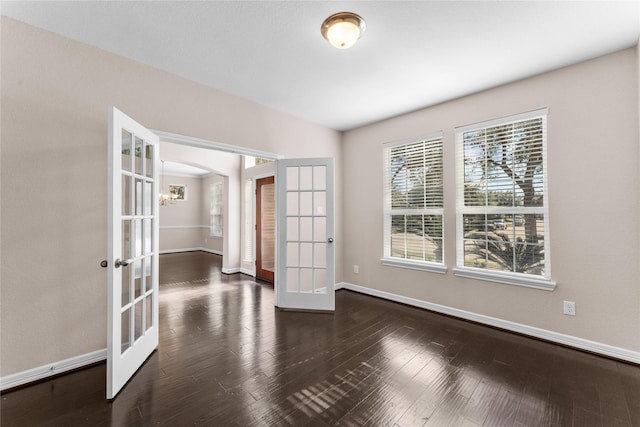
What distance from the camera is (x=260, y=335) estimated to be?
2889 mm

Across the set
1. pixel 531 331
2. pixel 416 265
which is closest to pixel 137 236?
pixel 416 265

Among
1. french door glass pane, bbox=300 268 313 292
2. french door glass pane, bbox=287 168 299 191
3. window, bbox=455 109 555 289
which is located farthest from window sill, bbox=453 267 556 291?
french door glass pane, bbox=287 168 299 191

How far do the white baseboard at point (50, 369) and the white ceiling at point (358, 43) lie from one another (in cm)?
266

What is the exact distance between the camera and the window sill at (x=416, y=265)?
3.51 meters

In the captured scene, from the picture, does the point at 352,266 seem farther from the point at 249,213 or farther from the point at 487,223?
the point at 249,213

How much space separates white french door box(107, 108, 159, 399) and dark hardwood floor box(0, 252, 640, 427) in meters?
0.22

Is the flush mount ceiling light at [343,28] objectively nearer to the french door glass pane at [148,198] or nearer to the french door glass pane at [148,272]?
the french door glass pane at [148,198]

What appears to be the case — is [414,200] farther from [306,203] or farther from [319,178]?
[306,203]

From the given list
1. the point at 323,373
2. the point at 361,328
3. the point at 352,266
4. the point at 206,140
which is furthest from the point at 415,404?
the point at 206,140

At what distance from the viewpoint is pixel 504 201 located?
3037 millimetres

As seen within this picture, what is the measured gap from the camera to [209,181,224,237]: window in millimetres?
8969

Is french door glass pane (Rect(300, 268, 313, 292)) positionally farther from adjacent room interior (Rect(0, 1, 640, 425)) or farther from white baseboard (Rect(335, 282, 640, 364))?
white baseboard (Rect(335, 282, 640, 364))

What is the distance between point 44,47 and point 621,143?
194 inches

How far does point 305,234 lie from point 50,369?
2755mm
